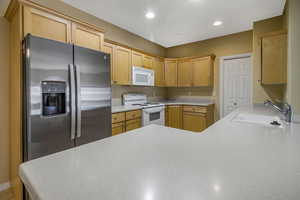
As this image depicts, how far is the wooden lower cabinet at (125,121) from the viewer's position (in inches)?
93.3

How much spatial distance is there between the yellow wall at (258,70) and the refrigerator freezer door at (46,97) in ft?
10.5

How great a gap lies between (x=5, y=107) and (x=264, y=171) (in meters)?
2.68

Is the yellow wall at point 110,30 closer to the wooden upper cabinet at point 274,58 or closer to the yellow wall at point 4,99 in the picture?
the yellow wall at point 4,99

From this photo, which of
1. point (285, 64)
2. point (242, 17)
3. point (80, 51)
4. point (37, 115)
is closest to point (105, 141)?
point (37, 115)

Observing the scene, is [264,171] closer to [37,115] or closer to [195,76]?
[37,115]

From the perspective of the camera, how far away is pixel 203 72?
3.78 metres

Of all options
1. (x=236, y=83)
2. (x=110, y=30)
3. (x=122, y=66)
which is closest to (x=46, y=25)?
(x=122, y=66)

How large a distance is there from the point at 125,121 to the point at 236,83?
9.37 ft

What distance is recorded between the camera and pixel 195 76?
391 centimetres

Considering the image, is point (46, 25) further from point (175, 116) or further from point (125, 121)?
point (175, 116)

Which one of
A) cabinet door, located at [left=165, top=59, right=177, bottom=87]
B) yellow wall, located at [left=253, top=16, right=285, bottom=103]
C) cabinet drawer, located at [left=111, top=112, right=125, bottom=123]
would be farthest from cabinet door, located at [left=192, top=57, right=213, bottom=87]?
cabinet drawer, located at [left=111, top=112, right=125, bottom=123]

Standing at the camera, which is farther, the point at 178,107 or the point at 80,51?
the point at 178,107

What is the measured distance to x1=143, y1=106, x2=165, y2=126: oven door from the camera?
9.73 feet

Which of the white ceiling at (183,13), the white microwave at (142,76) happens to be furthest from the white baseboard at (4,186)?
the white ceiling at (183,13)
